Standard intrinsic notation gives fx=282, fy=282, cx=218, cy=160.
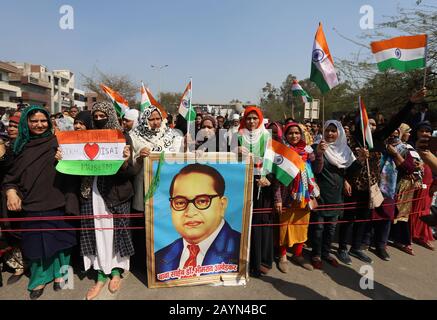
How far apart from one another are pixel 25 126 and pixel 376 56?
3.92 metres

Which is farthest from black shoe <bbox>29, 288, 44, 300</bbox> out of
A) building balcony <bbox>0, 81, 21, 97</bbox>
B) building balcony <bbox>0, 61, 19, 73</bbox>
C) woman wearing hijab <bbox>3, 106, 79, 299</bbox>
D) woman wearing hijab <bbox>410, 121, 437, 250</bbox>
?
building balcony <bbox>0, 61, 19, 73</bbox>

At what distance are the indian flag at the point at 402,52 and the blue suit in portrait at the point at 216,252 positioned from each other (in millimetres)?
2674

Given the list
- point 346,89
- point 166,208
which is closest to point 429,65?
point 346,89

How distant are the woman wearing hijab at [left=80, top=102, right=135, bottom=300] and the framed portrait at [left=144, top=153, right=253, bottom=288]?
325 mm

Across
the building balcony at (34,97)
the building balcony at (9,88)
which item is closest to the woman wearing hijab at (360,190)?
the building balcony at (9,88)

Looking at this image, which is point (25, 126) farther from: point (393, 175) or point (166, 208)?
point (393, 175)

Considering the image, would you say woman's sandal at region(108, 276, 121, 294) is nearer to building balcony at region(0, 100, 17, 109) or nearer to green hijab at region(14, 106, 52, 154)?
green hijab at region(14, 106, 52, 154)

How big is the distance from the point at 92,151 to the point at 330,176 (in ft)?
8.68

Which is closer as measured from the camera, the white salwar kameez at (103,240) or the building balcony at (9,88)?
the white salwar kameez at (103,240)

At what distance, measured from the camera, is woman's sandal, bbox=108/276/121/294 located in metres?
2.81

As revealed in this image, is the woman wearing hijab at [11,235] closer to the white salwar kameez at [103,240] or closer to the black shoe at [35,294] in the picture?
the black shoe at [35,294]

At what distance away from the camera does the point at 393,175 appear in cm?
375

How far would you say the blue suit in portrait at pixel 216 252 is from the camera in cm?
282

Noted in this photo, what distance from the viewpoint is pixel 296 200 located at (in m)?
3.24
